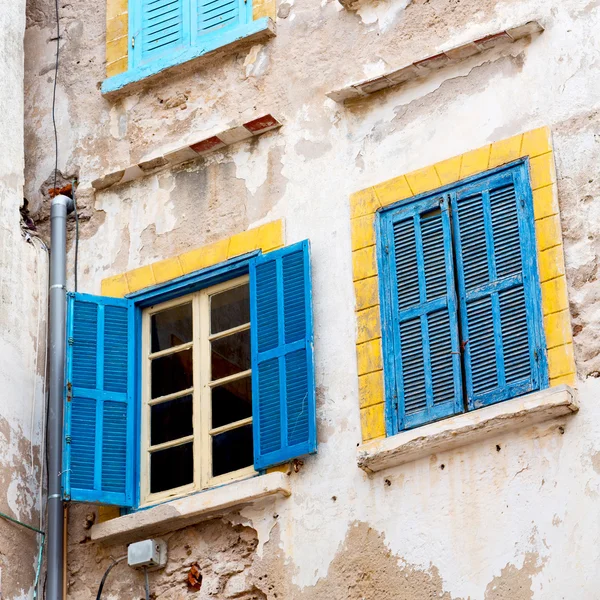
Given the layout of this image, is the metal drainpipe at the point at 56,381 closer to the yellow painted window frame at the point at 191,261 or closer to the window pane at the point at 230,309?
the yellow painted window frame at the point at 191,261

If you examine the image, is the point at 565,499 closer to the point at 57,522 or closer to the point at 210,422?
the point at 210,422

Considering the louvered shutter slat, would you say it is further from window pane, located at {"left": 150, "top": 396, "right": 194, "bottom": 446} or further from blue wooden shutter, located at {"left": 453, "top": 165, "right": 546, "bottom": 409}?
window pane, located at {"left": 150, "top": 396, "right": 194, "bottom": 446}

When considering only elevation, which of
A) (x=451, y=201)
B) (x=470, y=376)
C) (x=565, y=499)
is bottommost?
(x=565, y=499)

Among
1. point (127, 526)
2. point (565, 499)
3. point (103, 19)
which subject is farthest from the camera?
point (103, 19)

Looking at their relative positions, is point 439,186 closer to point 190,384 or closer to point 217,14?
point 190,384

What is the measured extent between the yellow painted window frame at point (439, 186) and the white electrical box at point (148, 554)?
4.80ft

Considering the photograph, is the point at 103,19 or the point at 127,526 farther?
the point at 103,19

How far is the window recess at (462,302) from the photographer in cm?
936

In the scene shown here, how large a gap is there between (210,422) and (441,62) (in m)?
2.64

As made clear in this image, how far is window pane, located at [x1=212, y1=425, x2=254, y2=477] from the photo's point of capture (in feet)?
33.5

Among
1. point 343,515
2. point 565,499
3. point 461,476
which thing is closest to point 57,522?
point 343,515

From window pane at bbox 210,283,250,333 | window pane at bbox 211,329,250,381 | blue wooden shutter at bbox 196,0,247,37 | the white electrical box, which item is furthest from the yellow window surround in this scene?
the white electrical box

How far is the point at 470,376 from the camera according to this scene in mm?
9445

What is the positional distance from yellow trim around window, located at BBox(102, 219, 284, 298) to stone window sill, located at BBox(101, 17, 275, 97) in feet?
4.73
